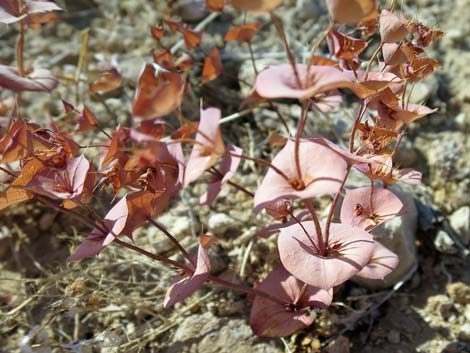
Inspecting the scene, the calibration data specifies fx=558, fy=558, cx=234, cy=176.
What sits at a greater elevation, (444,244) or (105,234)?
(105,234)

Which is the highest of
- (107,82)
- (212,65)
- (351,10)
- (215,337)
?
(351,10)

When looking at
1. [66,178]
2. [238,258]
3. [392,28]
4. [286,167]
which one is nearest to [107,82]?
[66,178]

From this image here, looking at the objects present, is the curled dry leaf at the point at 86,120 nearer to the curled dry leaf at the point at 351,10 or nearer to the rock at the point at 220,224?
the rock at the point at 220,224

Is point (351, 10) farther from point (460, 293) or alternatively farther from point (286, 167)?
point (460, 293)

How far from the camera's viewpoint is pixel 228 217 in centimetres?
165

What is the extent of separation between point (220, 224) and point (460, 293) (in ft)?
2.20

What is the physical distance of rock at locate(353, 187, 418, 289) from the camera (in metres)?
1.42

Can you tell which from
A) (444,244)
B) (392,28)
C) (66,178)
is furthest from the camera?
(444,244)

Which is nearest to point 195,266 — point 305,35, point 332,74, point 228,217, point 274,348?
point 274,348

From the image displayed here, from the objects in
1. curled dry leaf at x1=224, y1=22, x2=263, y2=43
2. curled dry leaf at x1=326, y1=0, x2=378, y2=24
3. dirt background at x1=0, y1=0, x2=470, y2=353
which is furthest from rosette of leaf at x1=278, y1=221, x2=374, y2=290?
curled dry leaf at x1=224, y1=22, x2=263, y2=43

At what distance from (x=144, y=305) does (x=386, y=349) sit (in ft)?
2.06

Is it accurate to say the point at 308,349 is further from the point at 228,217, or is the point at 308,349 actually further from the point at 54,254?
the point at 54,254

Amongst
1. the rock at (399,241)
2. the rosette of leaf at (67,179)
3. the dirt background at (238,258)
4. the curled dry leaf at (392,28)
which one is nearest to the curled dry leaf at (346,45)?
the curled dry leaf at (392,28)

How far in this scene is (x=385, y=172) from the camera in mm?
1177
